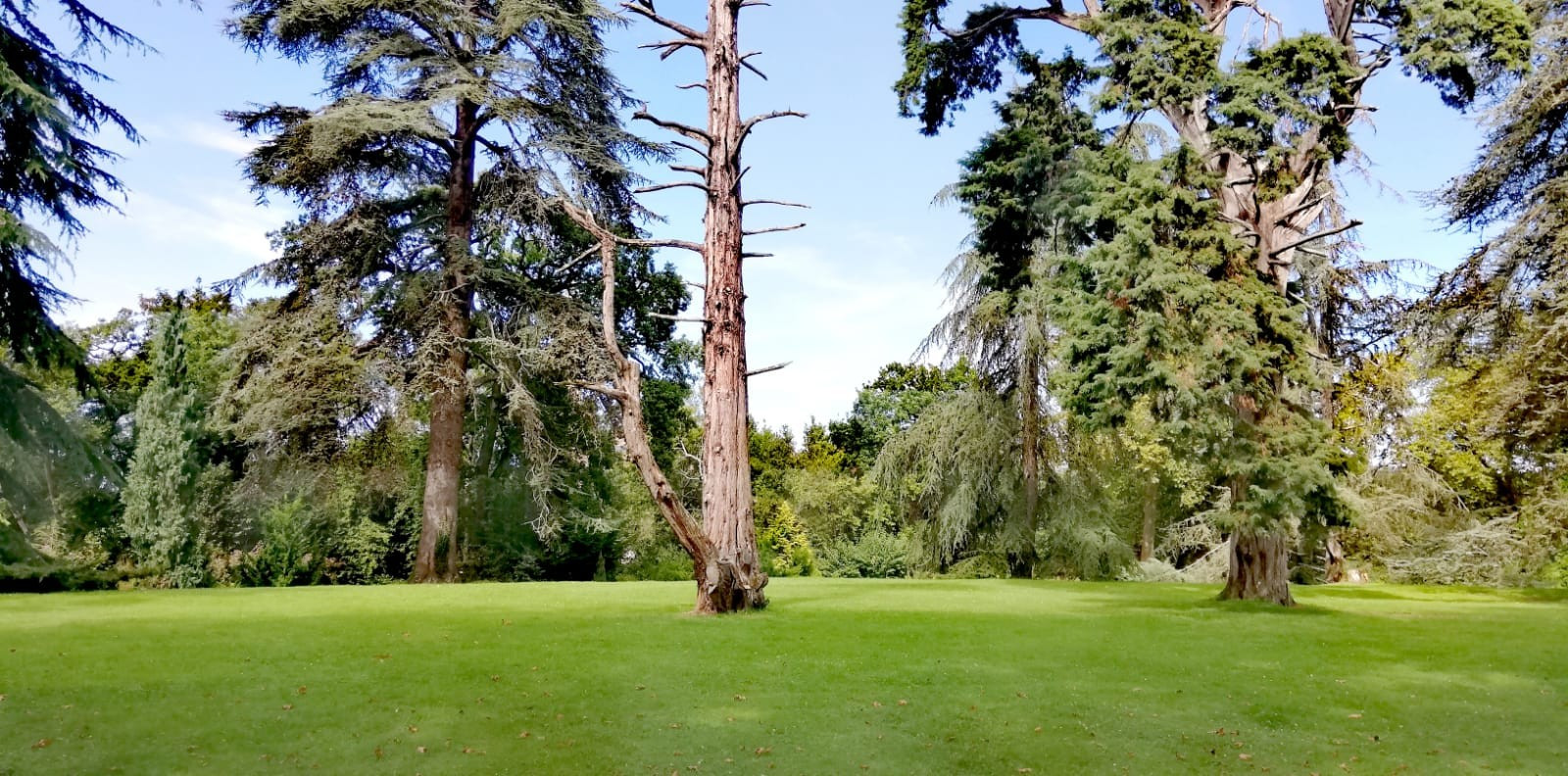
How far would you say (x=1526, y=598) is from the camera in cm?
1781

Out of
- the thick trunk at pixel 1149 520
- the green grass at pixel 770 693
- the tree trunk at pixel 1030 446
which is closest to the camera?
the green grass at pixel 770 693

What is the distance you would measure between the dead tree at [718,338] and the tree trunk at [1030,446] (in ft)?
36.2

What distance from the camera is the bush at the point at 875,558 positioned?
86.4 feet

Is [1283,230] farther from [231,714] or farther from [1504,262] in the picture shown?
[231,714]

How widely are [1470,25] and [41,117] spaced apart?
16.7 m

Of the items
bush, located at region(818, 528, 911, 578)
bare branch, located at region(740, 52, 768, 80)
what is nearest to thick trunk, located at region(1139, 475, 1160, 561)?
bush, located at region(818, 528, 911, 578)

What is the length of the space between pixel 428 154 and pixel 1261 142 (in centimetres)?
1845

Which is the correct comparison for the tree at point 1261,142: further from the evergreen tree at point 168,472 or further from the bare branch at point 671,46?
the evergreen tree at point 168,472

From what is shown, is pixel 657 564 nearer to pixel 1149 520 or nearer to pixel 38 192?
pixel 1149 520

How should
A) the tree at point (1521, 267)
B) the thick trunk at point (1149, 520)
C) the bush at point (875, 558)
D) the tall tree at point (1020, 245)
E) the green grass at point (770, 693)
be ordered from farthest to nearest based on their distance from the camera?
1. the thick trunk at point (1149, 520)
2. the bush at point (875, 558)
3. the tall tree at point (1020, 245)
4. the tree at point (1521, 267)
5. the green grass at point (770, 693)

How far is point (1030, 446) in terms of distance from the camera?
2350 centimetres

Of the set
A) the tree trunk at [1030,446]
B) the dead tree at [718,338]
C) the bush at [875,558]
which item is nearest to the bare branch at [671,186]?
the dead tree at [718,338]

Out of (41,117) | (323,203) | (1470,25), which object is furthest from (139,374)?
(1470,25)

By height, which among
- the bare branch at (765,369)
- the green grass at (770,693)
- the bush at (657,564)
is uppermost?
the bare branch at (765,369)
